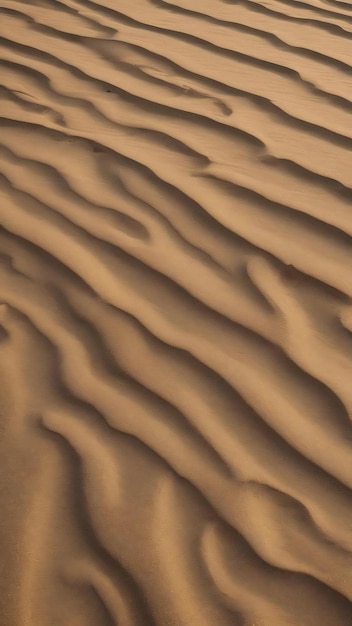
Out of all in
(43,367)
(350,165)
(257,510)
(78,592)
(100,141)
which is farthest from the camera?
(100,141)

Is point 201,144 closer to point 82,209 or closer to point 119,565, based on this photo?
point 82,209

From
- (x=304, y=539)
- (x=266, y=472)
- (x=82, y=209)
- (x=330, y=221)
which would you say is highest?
(x=330, y=221)

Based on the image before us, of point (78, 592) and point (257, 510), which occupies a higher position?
point (257, 510)

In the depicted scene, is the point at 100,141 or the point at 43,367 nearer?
the point at 43,367

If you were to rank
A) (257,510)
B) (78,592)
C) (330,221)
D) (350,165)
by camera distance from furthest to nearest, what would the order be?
1. (350,165)
2. (330,221)
3. (257,510)
4. (78,592)

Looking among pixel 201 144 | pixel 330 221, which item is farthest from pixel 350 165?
pixel 201 144

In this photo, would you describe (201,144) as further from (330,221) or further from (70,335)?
(70,335)

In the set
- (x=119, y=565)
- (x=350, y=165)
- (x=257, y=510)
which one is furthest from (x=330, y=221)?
(x=119, y=565)
